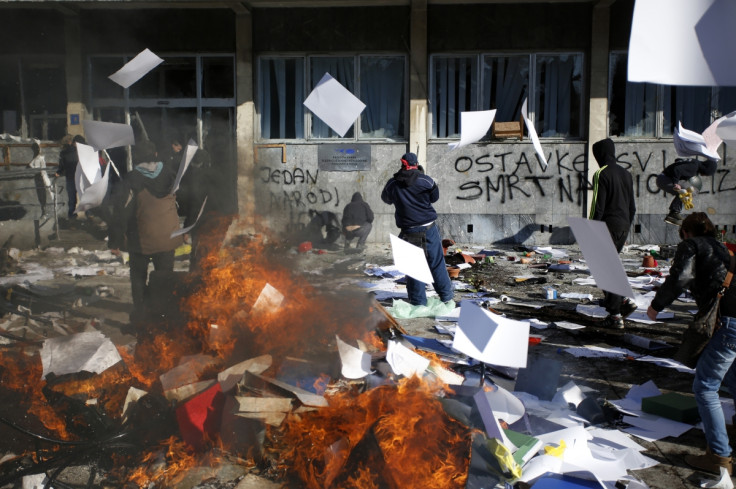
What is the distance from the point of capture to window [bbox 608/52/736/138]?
12969 millimetres

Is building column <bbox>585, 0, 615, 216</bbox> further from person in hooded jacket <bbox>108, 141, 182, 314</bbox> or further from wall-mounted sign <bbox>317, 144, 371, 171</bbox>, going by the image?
person in hooded jacket <bbox>108, 141, 182, 314</bbox>

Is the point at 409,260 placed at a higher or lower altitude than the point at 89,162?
lower

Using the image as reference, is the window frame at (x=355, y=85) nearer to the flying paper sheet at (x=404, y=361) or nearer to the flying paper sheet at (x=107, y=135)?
the flying paper sheet at (x=107, y=135)

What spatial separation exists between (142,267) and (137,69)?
2.22 m

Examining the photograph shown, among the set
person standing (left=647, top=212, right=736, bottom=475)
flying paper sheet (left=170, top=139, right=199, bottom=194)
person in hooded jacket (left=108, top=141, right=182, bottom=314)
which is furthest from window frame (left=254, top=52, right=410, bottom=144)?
person standing (left=647, top=212, right=736, bottom=475)

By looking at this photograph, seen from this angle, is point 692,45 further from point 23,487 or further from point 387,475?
point 23,487

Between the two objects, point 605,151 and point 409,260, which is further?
point 605,151

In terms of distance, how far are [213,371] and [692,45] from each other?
11.2ft

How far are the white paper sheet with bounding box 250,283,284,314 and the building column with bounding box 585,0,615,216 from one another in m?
9.28

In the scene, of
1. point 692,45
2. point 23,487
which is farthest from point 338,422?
point 692,45

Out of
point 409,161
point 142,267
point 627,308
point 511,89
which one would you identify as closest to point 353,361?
point 142,267

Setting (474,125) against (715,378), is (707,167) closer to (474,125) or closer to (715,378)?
(474,125)

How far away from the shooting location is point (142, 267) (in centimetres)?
642

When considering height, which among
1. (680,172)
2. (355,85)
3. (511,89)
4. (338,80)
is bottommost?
(680,172)
